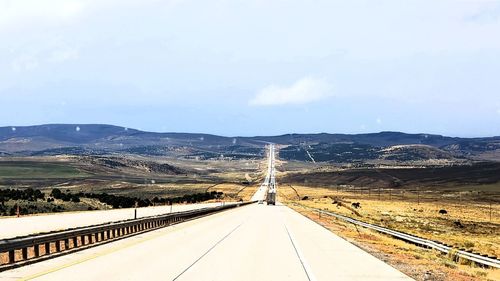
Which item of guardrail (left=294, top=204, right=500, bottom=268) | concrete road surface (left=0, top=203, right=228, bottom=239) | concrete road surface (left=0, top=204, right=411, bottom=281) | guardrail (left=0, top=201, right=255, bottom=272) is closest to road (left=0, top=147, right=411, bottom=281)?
concrete road surface (left=0, top=204, right=411, bottom=281)

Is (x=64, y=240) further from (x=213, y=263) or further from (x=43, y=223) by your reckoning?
(x=43, y=223)

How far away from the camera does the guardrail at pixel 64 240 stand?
1805cm

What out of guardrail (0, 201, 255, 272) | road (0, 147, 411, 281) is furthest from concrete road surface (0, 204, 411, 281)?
guardrail (0, 201, 255, 272)

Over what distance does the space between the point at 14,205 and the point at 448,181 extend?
149262 mm

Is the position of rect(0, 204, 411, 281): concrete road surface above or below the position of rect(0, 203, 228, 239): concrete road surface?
above

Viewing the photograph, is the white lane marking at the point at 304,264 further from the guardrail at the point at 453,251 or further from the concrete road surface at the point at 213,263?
the guardrail at the point at 453,251

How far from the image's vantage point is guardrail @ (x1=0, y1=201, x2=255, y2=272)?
1805cm

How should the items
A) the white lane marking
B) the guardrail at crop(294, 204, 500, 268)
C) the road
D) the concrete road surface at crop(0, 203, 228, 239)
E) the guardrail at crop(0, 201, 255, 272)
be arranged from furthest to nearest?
the concrete road surface at crop(0, 203, 228, 239) → the guardrail at crop(294, 204, 500, 268) → the guardrail at crop(0, 201, 255, 272) → the white lane marking → the road

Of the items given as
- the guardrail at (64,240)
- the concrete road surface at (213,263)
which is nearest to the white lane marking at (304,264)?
the concrete road surface at (213,263)

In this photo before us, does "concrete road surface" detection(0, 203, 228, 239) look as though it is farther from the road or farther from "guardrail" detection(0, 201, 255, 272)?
the road

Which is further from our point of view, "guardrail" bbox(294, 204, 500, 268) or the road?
"guardrail" bbox(294, 204, 500, 268)

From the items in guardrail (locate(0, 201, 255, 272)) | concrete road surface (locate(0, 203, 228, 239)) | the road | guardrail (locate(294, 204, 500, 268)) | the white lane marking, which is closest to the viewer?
the road

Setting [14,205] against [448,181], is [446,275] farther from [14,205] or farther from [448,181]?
[448,181]

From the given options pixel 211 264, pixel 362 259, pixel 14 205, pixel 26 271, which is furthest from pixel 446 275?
pixel 14 205
